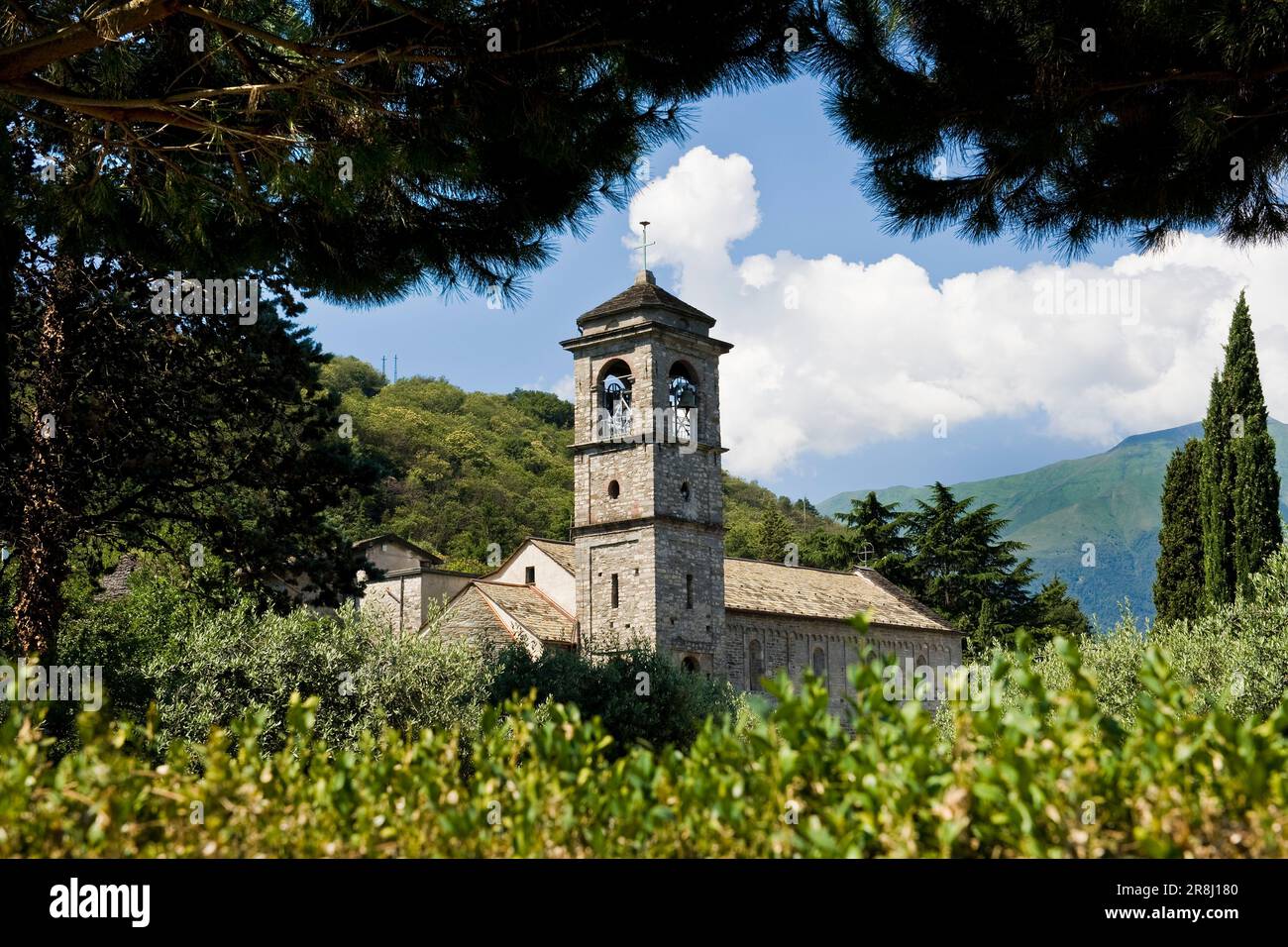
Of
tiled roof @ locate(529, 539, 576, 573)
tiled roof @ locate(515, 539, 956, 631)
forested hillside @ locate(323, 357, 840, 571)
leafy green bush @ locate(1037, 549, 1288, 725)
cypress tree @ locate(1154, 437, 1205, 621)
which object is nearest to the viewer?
leafy green bush @ locate(1037, 549, 1288, 725)

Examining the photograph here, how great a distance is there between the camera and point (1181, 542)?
32719 mm

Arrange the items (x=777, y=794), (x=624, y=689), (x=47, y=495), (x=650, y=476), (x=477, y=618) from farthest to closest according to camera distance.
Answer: (x=650, y=476) → (x=477, y=618) → (x=624, y=689) → (x=47, y=495) → (x=777, y=794)

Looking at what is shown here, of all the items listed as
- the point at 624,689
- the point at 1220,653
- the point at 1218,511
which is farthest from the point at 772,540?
the point at 1220,653

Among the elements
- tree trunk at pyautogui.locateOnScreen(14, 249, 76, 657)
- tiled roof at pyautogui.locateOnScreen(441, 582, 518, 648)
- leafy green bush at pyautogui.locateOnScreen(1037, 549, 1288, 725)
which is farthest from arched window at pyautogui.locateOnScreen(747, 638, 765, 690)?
tree trunk at pyautogui.locateOnScreen(14, 249, 76, 657)

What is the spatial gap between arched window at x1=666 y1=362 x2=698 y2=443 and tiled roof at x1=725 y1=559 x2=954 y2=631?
21.6ft

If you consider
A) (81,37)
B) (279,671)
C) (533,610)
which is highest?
(81,37)

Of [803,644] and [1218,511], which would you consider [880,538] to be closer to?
[803,644]

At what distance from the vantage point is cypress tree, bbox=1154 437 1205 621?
31.6m

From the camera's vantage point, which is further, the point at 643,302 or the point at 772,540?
the point at 772,540

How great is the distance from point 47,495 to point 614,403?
78.1 feet

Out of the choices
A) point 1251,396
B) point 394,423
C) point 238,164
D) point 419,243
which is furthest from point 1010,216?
point 394,423

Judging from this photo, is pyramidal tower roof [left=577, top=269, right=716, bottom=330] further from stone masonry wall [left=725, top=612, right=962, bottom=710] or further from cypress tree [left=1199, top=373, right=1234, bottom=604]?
cypress tree [left=1199, top=373, right=1234, bottom=604]

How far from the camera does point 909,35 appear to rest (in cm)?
767
